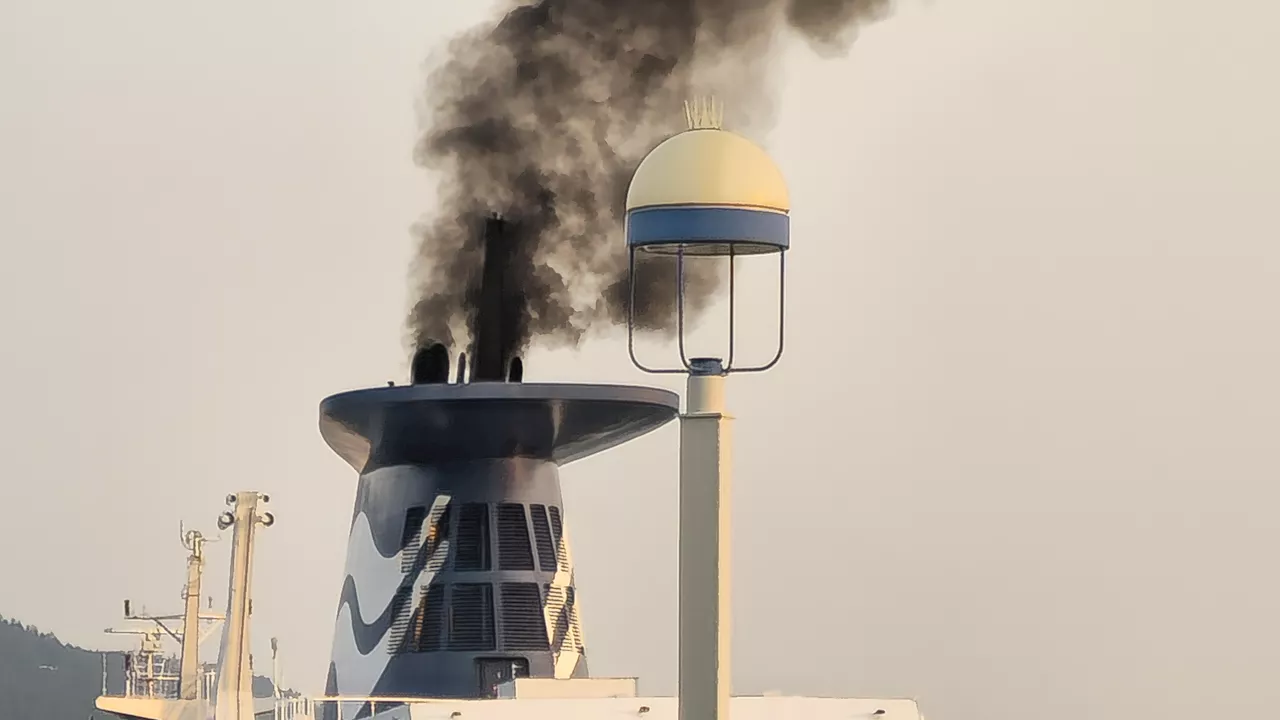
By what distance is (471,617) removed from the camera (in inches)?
966

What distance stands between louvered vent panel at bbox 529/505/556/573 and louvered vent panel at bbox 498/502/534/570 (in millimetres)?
140

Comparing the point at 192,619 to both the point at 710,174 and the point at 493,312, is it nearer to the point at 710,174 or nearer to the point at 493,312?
the point at 493,312

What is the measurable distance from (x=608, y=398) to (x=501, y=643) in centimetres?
259

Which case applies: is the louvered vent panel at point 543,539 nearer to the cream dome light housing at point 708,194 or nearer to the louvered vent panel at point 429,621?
the louvered vent panel at point 429,621

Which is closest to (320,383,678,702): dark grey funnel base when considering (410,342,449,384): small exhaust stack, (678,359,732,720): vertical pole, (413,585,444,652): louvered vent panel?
(413,585,444,652): louvered vent panel

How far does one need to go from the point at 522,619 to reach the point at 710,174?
1433 centimetres

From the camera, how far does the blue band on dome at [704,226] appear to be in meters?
10.8

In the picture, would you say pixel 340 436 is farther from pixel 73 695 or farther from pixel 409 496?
pixel 73 695

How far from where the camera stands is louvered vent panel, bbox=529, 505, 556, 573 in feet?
82.5

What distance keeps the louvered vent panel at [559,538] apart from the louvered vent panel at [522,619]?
706 mm

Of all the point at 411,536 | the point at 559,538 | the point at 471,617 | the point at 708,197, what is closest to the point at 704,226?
the point at 708,197

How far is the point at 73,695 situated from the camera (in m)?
119

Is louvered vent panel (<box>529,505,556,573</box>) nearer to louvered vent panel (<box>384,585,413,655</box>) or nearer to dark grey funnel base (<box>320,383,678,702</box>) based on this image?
dark grey funnel base (<box>320,383,678,702</box>)

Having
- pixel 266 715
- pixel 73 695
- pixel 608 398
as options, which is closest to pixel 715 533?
pixel 608 398
